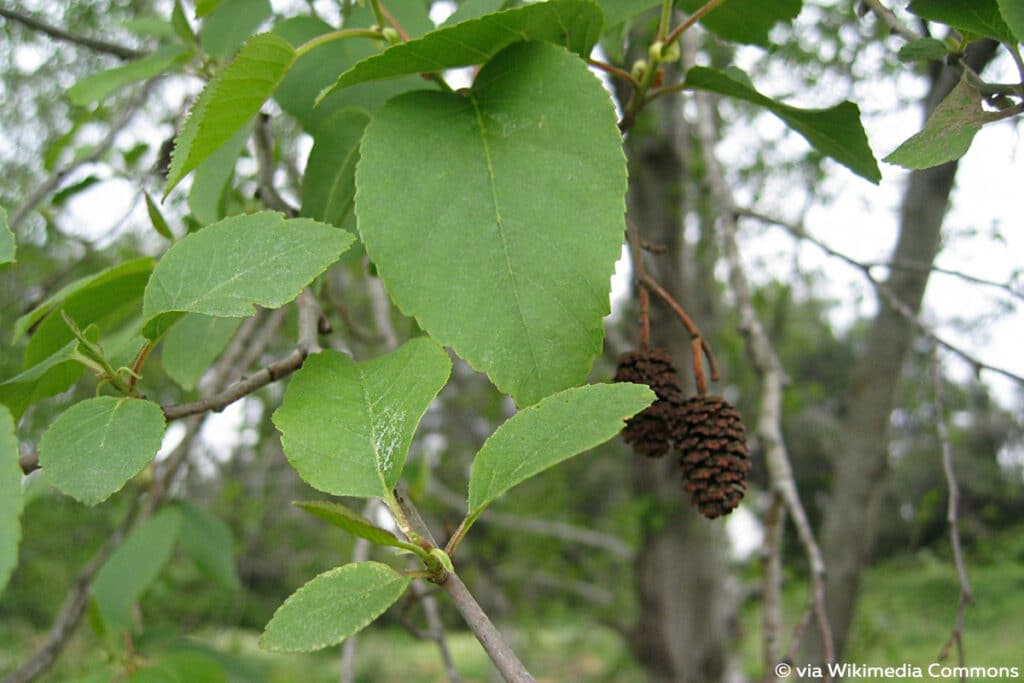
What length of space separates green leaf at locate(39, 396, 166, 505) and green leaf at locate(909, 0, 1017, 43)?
0.67 meters

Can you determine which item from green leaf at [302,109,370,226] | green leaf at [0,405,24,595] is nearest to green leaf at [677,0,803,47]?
green leaf at [302,109,370,226]

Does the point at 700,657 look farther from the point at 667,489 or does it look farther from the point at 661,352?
the point at 661,352

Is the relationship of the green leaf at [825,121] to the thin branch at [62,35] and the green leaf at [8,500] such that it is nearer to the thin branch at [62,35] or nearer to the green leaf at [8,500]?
the green leaf at [8,500]

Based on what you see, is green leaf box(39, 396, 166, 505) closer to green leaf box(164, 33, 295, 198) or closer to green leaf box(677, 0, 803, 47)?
green leaf box(164, 33, 295, 198)

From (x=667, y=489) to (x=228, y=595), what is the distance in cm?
298

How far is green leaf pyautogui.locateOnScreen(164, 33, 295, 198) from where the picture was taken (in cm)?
64

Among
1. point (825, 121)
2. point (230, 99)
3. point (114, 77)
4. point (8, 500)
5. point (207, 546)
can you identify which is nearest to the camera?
point (8, 500)

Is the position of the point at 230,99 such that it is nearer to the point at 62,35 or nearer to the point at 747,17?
the point at 747,17

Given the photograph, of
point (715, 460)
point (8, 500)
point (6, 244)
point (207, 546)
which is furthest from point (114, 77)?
point (207, 546)

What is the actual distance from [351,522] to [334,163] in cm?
46

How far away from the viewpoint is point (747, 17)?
92 centimetres

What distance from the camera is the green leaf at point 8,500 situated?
Result: 428 millimetres

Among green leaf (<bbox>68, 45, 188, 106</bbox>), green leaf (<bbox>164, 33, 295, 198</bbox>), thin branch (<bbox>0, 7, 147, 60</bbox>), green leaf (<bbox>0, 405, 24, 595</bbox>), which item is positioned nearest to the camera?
green leaf (<bbox>0, 405, 24, 595</bbox>)

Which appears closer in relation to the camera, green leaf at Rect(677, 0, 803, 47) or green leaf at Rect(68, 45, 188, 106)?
green leaf at Rect(677, 0, 803, 47)
